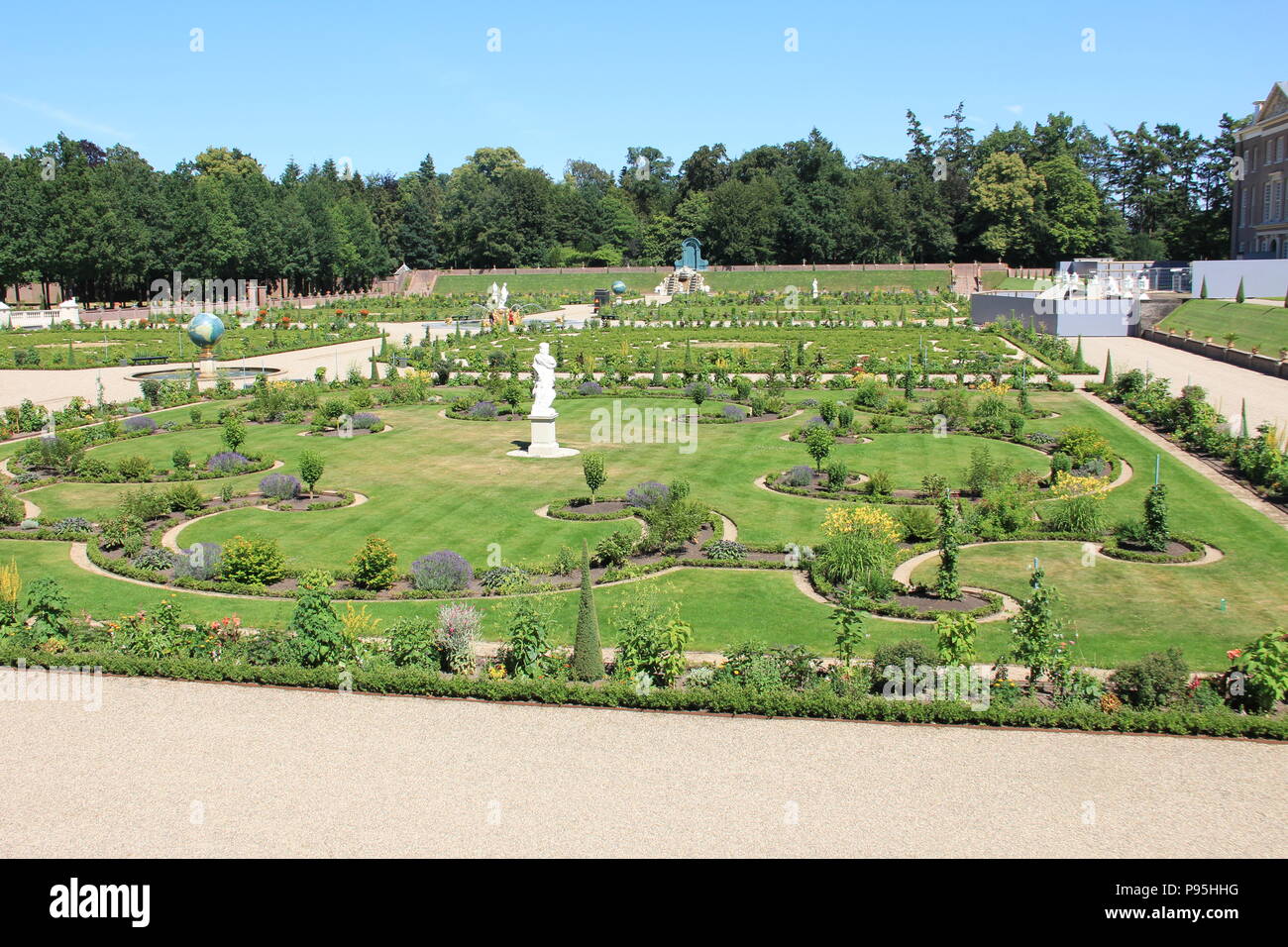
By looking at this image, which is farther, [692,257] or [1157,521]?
[692,257]

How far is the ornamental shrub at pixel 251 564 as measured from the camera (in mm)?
16422

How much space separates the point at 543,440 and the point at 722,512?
22.3ft

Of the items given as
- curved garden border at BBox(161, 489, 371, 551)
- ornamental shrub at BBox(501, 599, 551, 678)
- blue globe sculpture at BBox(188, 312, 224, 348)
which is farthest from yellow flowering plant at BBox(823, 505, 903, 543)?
blue globe sculpture at BBox(188, 312, 224, 348)

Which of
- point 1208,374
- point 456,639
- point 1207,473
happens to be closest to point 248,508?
point 456,639

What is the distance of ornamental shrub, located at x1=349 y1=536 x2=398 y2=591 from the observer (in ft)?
53.4

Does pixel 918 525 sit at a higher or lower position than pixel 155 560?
higher

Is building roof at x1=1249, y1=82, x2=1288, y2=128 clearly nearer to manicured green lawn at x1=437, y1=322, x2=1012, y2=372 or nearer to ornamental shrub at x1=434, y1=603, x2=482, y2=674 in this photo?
manicured green lawn at x1=437, y1=322, x2=1012, y2=372

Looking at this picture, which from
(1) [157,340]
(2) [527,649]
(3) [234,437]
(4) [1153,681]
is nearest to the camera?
(4) [1153,681]

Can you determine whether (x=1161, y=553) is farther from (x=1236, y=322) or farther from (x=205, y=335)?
(x=1236, y=322)

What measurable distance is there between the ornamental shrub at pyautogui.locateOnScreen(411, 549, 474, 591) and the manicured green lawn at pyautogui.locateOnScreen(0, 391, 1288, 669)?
0.48 metres

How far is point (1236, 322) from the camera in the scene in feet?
161

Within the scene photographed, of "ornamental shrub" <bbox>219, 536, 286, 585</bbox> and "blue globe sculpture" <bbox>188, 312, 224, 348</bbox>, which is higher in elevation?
"blue globe sculpture" <bbox>188, 312, 224, 348</bbox>

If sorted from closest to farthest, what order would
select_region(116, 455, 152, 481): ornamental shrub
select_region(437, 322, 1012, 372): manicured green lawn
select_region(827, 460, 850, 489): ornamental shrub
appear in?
1. select_region(827, 460, 850, 489): ornamental shrub
2. select_region(116, 455, 152, 481): ornamental shrub
3. select_region(437, 322, 1012, 372): manicured green lawn
